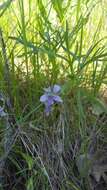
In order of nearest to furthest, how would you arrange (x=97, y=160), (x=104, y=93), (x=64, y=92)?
(x=64, y=92)
(x=97, y=160)
(x=104, y=93)

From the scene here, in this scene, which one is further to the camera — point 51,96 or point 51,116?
point 51,116

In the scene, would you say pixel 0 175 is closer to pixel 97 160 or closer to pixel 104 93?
pixel 97 160

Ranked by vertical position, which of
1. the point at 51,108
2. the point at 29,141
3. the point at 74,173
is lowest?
the point at 74,173

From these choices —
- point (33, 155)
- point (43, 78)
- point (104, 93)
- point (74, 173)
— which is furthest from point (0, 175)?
point (104, 93)

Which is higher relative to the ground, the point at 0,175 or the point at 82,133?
the point at 82,133

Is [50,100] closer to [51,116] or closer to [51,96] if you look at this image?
[51,96]

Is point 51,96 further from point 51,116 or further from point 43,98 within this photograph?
point 51,116

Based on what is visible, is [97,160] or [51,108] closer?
[51,108]

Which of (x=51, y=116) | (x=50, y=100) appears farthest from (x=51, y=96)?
(x=51, y=116)

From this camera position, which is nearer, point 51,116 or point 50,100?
point 50,100

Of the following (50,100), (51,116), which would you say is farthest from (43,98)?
(51,116)

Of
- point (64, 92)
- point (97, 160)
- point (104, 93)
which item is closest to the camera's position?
point (64, 92)
